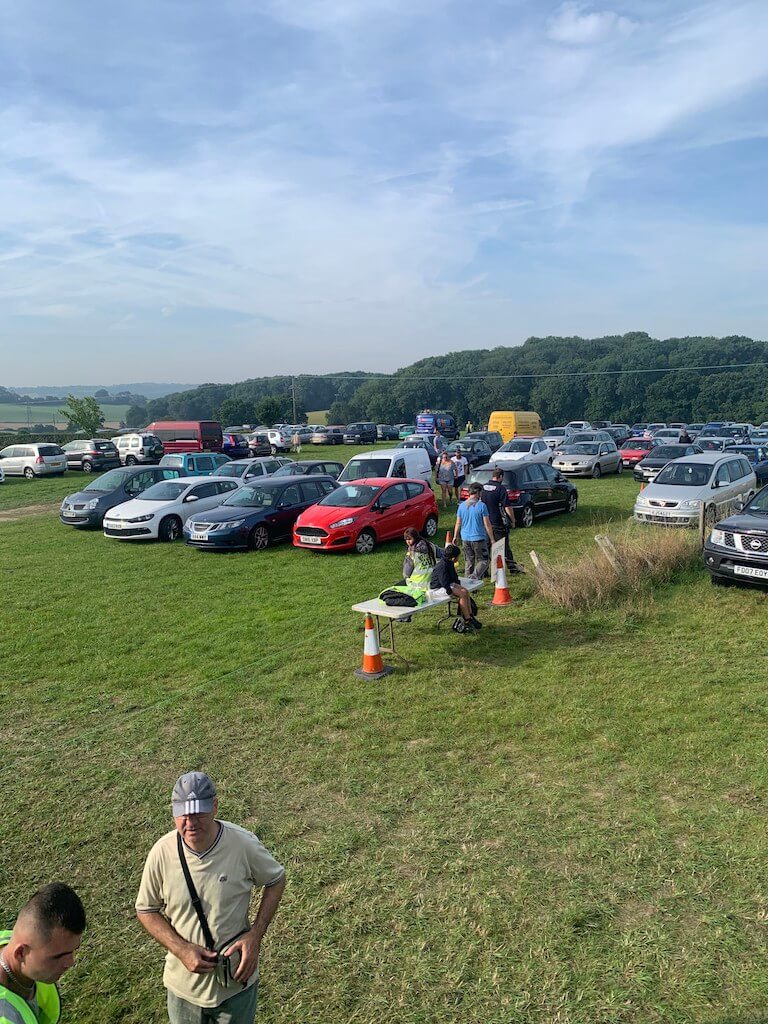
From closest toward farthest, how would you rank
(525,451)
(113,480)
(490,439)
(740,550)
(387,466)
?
(740,550)
(387,466)
(113,480)
(525,451)
(490,439)

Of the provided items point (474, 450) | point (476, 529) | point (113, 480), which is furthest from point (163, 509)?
point (474, 450)

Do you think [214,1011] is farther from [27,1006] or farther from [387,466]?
[387,466]

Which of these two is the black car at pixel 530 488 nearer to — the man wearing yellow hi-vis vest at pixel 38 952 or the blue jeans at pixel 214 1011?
the blue jeans at pixel 214 1011

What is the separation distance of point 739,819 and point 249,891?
3.72 metres

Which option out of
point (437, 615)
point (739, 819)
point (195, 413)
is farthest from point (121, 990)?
point (195, 413)

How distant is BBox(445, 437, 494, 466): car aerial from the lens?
29.2 meters

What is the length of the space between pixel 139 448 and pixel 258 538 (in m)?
23.6

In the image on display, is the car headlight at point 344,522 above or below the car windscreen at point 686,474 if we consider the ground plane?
below

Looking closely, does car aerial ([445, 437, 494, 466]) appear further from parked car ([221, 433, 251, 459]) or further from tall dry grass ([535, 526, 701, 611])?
tall dry grass ([535, 526, 701, 611])

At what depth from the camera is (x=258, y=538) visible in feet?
50.9

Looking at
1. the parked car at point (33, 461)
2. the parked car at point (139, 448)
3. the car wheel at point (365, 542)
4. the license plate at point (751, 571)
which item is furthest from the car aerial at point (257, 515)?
the parked car at point (139, 448)

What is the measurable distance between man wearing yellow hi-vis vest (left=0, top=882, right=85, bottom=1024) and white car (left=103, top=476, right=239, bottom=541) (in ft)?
49.4

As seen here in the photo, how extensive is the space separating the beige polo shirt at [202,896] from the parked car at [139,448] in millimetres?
35030

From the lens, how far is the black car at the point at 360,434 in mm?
51844
